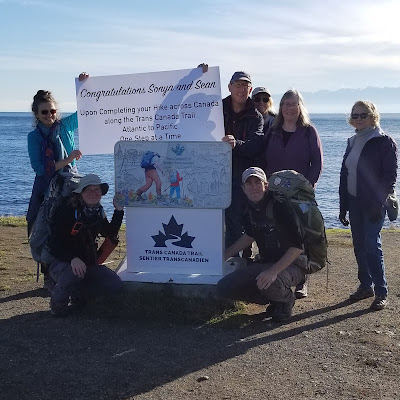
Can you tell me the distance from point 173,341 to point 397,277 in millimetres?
3448

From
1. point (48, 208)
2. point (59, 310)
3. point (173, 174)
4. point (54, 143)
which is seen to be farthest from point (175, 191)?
point (59, 310)

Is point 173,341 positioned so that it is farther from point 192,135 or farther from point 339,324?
point 192,135

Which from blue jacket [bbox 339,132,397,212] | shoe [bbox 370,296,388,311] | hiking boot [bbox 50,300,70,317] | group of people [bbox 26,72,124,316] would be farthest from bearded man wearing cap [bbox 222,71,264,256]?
hiking boot [bbox 50,300,70,317]

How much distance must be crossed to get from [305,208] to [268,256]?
576mm

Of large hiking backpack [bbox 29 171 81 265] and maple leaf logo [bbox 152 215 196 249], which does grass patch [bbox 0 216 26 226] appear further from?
maple leaf logo [bbox 152 215 196 249]

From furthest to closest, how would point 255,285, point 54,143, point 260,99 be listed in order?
point 260,99, point 54,143, point 255,285

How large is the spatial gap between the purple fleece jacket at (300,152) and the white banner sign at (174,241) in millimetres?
855

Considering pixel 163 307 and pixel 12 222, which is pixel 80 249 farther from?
pixel 12 222

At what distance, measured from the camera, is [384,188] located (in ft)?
20.6

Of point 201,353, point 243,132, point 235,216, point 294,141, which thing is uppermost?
point 243,132

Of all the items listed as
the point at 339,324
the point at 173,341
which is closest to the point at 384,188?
the point at 339,324

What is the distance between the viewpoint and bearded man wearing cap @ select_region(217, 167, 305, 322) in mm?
5715

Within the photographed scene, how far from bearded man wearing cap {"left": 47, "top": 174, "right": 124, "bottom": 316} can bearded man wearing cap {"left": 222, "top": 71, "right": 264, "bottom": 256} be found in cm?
142

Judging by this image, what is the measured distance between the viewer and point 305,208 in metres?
5.97
